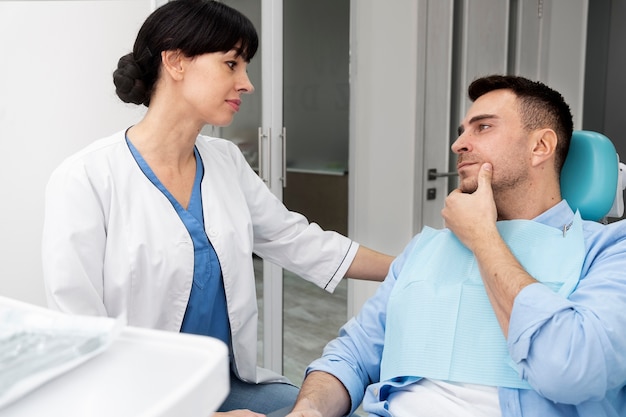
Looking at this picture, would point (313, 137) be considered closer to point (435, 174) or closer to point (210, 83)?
point (435, 174)

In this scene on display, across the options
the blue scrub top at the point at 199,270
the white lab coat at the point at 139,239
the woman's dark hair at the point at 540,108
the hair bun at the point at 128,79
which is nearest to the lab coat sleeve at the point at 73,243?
the white lab coat at the point at 139,239

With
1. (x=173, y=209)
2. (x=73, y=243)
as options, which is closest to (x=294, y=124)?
(x=173, y=209)

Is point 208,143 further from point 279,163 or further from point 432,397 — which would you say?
point 432,397

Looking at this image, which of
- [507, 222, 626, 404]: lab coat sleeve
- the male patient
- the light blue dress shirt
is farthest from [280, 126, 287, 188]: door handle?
[507, 222, 626, 404]: lab coat sleeve

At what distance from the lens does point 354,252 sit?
1.64 meters

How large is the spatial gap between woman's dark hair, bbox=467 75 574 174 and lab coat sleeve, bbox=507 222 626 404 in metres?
0.44

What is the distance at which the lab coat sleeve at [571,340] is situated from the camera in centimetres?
94

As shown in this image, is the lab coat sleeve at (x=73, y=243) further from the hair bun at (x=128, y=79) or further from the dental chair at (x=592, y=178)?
the dental chair at (x=592, y=178)

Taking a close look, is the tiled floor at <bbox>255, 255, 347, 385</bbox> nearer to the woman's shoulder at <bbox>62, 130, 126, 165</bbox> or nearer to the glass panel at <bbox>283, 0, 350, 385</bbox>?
the glass panel at <bbox>283, 0, 350, 385</bbox>

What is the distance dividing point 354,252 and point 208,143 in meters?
0.51

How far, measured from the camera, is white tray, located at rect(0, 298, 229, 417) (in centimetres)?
47

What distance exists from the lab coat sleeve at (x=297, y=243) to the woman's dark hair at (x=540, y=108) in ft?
1.91

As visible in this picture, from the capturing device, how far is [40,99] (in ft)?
5.29

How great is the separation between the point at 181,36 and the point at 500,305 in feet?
3.00
